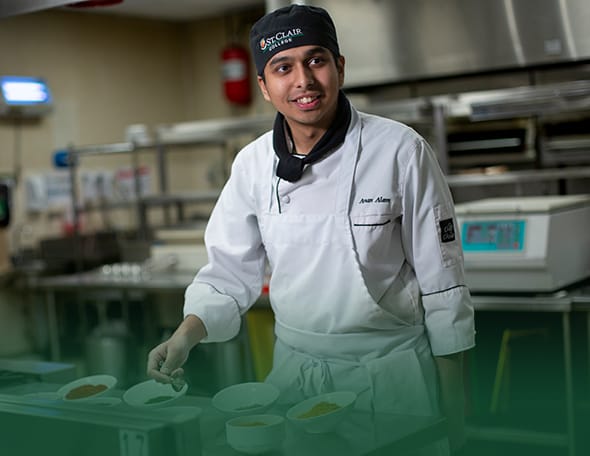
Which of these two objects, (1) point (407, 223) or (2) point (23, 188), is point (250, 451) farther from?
(2) point (23, 188)

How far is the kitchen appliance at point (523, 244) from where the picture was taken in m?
2.08

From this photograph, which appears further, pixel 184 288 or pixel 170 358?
pixel 184 288

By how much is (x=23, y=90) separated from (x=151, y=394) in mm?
4035

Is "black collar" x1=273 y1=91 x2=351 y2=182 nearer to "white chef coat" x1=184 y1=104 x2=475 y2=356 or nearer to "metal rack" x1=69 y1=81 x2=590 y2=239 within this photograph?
"white chef coat" x1=184 y1=104 x2=475 y2=356

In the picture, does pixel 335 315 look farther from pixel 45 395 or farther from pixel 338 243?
pixel 45 395

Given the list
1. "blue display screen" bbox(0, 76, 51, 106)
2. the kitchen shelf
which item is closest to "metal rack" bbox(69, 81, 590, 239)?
the kitchen shelf

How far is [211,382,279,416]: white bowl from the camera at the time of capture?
1.11 metres

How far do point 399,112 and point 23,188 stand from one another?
112 inches

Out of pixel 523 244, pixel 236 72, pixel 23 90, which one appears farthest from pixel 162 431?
pixel 236 72

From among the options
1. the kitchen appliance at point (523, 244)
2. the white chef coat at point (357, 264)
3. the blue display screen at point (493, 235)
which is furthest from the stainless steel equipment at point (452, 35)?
the white chef coat at point (357, 264)

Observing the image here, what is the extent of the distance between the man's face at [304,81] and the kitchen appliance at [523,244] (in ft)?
3.34

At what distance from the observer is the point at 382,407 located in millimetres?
1080

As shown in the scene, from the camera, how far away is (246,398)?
1191mm

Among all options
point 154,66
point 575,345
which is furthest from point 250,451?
point 154,66
